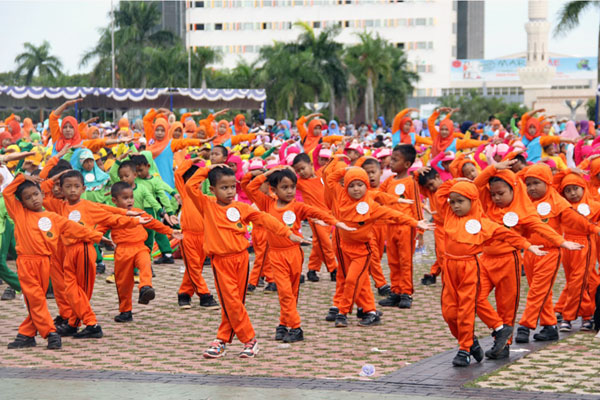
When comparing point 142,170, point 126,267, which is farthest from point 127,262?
point 142,170

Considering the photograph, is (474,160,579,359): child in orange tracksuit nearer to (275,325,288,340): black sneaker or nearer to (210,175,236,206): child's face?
(275,325,288,340): black sneaker

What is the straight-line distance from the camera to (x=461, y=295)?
320 inches

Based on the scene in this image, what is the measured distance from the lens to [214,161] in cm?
1277

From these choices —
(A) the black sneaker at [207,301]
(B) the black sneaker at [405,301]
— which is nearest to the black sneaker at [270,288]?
(A) the black sneaker at [207,301]

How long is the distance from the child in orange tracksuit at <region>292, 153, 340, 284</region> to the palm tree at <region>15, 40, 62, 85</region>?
67.8 metres

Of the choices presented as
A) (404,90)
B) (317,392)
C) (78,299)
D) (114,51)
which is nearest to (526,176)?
(317,392)

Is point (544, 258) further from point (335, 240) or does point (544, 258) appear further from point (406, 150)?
point (406, 150)

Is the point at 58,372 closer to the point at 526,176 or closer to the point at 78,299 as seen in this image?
the point at 78,299

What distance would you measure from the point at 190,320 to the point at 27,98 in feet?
93.4

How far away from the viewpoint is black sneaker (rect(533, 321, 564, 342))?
914cm

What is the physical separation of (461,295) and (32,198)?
3872 millimetres

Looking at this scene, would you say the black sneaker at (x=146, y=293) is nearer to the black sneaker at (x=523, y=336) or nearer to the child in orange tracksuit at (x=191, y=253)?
the child in orange tracksuit at (x=191, y=253)

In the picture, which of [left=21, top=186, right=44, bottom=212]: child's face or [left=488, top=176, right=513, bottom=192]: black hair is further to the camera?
[left=21, top=186, right=44, bottom=212]: child's face

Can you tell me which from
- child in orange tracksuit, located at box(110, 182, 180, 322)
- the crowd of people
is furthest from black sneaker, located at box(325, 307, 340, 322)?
child in orange tracksuit, located at box(110, 182, 180, 322)
